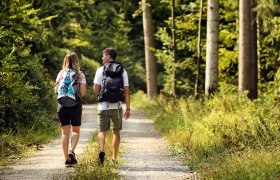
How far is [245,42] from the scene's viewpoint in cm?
1680

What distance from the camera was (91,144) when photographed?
12711 mm

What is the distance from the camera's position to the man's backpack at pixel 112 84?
9.84 metres

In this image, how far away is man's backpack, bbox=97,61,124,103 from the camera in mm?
9836

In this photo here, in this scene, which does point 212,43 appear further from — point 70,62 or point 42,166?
point 42,166

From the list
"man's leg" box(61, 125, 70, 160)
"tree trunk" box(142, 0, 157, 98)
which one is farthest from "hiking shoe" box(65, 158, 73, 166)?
"tree trunk" box(142, 0, 157, 98)

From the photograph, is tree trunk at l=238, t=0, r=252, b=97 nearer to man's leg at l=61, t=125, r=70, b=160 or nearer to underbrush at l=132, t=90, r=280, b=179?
underbrush at l=132, t=90, r=280, b=179

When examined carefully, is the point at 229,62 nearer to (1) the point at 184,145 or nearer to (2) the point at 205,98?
(2) the point at 205,98

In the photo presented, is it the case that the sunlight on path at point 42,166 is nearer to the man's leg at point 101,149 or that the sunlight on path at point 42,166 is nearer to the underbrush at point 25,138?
the underbrush at point 25,138

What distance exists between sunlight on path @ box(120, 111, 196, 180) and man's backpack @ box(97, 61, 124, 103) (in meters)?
1.32

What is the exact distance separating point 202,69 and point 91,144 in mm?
16921

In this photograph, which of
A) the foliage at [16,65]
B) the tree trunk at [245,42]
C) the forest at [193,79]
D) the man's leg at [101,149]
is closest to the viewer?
the man's leg at [101,149]

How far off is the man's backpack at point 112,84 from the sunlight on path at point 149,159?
1318 millimetres

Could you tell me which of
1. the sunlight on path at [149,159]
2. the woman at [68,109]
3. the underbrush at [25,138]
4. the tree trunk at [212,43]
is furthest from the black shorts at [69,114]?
the tree trunk at [212,43]

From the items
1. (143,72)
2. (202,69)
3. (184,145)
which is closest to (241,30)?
(184,145)
